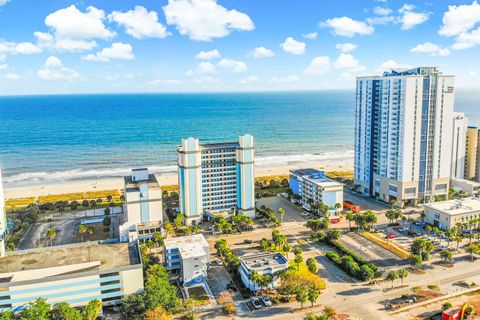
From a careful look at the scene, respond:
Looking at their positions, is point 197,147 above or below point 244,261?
above

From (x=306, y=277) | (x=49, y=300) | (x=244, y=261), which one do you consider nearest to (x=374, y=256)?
(x=306, y=277)

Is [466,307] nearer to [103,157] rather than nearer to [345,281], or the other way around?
[345,281]

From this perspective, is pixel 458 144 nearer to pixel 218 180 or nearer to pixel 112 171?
pixel 218 180

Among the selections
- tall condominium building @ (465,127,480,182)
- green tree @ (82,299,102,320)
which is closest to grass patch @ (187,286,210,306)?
green tree @ (82,299,102,320)

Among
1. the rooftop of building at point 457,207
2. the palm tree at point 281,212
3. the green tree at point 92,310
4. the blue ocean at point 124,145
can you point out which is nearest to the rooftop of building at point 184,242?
the green tree at point 92,310

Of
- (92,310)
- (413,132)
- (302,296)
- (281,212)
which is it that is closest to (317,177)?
(281,212)

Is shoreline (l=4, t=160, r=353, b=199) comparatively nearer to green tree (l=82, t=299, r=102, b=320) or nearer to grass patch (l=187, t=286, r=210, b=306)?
grass patch (l=187, t=286, r=210, b=306)
